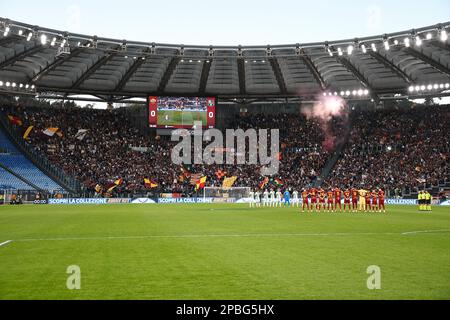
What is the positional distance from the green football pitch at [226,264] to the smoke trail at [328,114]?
50.5 meters

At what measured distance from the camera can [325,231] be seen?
18.3m

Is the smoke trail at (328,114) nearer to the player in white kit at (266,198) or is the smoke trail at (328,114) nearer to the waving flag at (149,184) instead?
the player in white kit at (266,198)

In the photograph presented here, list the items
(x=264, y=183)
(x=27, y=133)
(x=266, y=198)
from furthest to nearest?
(x=27, y=133)
(x=264, y=183)
(x=266, y=198)

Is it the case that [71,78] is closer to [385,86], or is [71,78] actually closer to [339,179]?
[339,179]

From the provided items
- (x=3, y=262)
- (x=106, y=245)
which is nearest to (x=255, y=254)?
(x=106, y=245)

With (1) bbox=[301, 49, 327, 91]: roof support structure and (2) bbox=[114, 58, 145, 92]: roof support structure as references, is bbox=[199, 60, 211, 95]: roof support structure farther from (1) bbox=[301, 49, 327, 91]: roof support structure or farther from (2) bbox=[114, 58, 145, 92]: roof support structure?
Result: (1) bbox=[301, 49, 327, 91]: roof support structure

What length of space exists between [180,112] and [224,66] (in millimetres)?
8280

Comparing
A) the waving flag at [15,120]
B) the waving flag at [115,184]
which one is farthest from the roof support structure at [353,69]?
the waving flag at [15,120]

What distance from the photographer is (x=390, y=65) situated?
179 ft

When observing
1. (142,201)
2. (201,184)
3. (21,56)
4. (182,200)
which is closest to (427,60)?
(201,184)

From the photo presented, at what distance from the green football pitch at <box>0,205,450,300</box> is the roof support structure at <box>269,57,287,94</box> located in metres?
42.7

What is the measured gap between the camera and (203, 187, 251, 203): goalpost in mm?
58469

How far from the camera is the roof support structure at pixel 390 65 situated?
52938 mm

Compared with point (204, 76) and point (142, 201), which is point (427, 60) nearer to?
point (204, 76)
